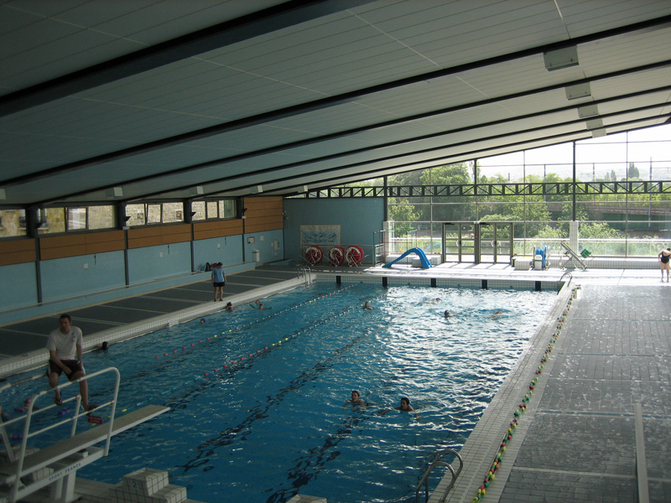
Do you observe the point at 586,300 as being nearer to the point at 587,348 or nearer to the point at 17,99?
the point at 587,348

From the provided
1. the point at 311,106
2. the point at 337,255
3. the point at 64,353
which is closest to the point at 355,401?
the point at 64,353

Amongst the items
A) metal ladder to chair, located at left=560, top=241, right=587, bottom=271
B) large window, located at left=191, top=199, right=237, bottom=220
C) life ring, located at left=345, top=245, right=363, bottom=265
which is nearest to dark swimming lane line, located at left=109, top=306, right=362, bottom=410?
large window, located at left=191, top=199, right=237, bottom=220

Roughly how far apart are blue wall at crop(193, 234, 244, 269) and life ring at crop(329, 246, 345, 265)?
3.41m

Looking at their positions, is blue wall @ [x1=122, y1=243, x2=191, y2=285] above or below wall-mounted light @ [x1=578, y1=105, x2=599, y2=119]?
below

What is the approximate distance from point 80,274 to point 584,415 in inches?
528

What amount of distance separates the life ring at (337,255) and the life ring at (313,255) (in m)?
0.56

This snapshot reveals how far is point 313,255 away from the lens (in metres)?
23.3

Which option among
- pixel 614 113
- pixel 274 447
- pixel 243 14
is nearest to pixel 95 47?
pixel 243 14

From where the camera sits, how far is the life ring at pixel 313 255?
23312 mm

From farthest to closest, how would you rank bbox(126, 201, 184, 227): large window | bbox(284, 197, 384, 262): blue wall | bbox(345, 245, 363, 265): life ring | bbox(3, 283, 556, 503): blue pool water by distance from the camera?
1. bbox(284, 197, 384, 262): blue wall
2. bbox(345, 245, 363, 265): life ring
3. bbox(126, 201, 184, 227): large window
4. bbox(3, 283, 556, 503): blue pool water

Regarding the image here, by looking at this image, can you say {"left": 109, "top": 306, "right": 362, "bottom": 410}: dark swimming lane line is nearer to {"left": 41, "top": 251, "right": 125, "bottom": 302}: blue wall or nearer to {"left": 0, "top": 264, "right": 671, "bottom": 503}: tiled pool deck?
{"left": 0, "top": 264, "right": 671, "bottom": 503}: tiled pool deck

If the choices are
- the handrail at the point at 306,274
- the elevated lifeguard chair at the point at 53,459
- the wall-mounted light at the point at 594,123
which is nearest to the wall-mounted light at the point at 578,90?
the wall-mounted light at the point at 594,123

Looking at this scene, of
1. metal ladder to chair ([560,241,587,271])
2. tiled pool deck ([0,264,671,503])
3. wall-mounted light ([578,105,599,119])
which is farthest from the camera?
metal ladder to chair ([560,241,587,271])

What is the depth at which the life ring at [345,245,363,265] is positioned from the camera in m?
22.6
